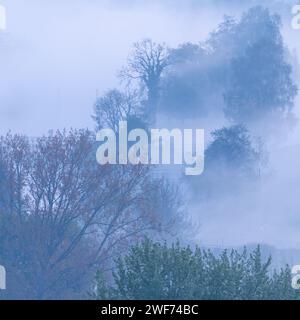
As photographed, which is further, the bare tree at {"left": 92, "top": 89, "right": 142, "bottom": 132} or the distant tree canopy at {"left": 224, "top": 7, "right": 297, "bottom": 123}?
the distant tree canopy at {"left": 224, "top": 7, "right": 297, "bottom": 123}

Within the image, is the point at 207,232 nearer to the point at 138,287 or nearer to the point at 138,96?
the point at 138,96

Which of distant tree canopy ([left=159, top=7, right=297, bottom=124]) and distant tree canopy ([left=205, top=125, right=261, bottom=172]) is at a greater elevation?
distant tree canopy ([left=159, top=7, right=297, bottom=124])

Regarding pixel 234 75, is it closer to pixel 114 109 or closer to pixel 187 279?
pixel 114 109

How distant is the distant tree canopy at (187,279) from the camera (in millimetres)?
13555

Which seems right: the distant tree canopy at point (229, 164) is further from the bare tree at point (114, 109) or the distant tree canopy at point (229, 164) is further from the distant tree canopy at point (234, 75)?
the bare tree at point (114, 109)

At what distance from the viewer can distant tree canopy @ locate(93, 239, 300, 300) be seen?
1355 centimetres

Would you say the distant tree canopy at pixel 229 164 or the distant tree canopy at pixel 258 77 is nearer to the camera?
the distant tree canopy at pixel 229 164

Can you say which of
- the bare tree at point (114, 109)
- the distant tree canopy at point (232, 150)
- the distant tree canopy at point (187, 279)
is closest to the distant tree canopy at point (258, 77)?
the distant tree canopy at point (232, 150)

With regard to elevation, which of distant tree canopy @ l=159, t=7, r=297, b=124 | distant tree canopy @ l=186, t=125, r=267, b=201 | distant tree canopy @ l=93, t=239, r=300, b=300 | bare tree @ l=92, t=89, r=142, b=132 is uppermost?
distant tree canopy @ l=159, t=7, r=297, b=124

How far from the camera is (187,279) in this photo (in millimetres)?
13867

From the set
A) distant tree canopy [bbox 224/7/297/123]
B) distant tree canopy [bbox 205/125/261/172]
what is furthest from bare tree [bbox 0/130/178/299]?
distant tree canopy [bbox 224/7/297/123]

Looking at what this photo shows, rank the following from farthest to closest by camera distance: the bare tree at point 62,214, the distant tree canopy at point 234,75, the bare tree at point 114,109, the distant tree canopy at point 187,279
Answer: the bare tree at point 62,214
the distant tree canopy at point 234,75
the bare tree at point 114,109
the distant tree canopy at point 187,279

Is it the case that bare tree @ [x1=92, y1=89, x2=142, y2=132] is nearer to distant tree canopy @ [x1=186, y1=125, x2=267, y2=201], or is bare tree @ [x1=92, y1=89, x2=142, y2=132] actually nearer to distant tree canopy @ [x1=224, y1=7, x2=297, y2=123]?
distant tree canopy @ [x1=186, y1=125, x2=267, y2=201]
